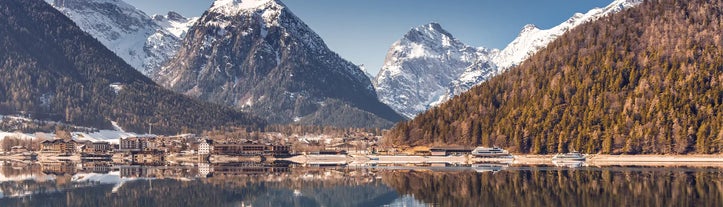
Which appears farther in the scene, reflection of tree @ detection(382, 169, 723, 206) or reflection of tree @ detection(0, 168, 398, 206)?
reflection of tree @ detection(0, 168, 398, 206)

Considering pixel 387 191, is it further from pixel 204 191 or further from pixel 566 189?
pixel 204 191

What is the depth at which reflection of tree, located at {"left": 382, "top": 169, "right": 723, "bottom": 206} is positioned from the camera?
309ft

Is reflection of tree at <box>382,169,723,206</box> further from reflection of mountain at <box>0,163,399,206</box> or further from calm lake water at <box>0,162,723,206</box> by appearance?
reflection of mountain at <box>0,163,399,206</box>

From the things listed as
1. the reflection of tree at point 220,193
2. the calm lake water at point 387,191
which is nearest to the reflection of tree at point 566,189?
the calm lake water at point 387,191

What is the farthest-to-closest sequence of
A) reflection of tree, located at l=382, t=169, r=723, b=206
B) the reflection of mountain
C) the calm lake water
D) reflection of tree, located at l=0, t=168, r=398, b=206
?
the reflection of mountain < reflection of tree, located at l=0, t=168, r=398, b=206 < the calm lake water < reflection of tree, located at l=382, t=169, r=723, b=206

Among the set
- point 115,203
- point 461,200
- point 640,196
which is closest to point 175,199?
point 115,203

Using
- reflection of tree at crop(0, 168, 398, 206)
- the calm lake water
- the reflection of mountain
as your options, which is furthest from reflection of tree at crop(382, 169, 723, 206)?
the reflection of mountain

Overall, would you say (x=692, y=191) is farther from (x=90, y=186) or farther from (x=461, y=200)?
(x=90, y=186)

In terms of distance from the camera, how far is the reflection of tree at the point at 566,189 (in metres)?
94.1

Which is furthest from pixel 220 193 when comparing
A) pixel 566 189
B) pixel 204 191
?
pixel 566 189

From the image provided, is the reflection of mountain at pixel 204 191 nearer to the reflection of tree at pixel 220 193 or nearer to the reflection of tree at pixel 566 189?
the reflection of tree at pixel 220 193

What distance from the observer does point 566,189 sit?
110m

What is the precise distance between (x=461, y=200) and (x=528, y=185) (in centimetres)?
2185

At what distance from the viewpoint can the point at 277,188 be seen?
126000 millimetres
